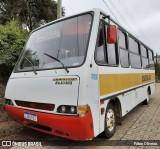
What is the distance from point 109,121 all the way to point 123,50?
211 centimetres

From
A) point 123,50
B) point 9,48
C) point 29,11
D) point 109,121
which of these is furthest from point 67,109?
point 29,11

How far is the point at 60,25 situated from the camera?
4520 mm

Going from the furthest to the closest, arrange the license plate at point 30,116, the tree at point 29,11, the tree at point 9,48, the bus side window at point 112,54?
the tree at point 29,11
the tree at point 9,48
the bus side window at point 112,54
the license plate at point 30,116

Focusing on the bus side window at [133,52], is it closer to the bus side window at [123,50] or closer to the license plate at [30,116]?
the bus side window at [123,50]

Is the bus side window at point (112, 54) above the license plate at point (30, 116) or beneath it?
above

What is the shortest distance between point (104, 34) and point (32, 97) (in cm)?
193

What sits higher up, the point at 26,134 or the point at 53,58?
the point at 53,58

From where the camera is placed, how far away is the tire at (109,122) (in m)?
4.24

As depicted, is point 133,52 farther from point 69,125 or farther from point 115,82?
point 69,125

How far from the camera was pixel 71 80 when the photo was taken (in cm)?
354

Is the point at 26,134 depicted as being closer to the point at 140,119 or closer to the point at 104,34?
the point at 104,34

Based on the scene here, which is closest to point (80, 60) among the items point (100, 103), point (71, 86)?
point (71, 86)

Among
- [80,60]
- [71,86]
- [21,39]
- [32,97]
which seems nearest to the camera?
[71,86]

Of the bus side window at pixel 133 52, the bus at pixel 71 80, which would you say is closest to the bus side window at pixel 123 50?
the bus at pixel 71 80
